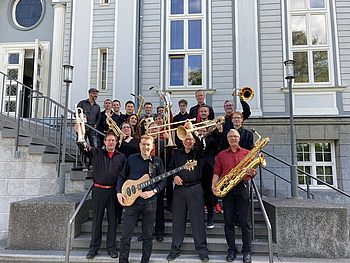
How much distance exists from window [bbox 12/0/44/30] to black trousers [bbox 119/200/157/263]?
9.91m

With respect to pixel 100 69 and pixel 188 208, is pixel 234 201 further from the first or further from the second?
pixel 100 69

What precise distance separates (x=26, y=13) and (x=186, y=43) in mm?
6497

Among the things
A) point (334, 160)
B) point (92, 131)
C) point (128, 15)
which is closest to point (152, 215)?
point (92, 131)

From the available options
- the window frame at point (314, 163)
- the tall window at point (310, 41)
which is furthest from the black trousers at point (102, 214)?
the tall window at point (310, 41)

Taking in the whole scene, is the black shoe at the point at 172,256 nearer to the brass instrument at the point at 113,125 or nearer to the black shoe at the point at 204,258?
the black shoe at the point at 204,258

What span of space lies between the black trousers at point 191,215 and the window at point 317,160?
19.3 ft

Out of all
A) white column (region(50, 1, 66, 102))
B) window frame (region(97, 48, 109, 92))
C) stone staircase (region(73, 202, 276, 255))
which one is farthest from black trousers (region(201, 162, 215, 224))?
white column (region(50, 1, 66, 102))

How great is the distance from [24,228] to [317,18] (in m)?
10.3

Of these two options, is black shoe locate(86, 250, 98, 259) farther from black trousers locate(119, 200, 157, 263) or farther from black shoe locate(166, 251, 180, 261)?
black shoe locate(166, 251, 180, 261)

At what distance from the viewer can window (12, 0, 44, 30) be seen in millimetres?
11531

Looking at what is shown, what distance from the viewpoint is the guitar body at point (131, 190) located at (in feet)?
14.2

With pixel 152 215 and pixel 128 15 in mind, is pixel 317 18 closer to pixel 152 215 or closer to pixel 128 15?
pixel 128 15

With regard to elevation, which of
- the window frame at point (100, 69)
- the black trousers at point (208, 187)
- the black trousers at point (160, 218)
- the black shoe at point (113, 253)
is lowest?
the black shoe at point (113, 253)

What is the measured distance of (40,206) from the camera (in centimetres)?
517
